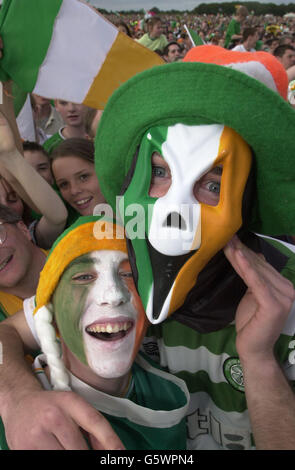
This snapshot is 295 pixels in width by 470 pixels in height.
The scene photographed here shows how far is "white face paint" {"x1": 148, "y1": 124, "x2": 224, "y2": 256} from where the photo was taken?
2.73 ft

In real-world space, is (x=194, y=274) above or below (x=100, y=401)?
above

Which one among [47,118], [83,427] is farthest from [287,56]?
[83,427]

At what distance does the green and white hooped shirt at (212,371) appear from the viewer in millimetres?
1120

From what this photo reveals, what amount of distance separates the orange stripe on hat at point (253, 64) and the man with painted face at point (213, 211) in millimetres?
219

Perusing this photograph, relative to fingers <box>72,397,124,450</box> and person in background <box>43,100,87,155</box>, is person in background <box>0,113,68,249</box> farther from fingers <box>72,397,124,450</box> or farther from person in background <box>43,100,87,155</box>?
person in background <box>43,100,87,155</box>

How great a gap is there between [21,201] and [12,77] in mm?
619

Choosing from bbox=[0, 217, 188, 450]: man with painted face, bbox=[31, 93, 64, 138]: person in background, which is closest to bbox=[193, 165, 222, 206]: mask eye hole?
bbox=[0, 217, 188, 450]: man with painted face

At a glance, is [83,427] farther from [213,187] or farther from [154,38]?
[154,38]

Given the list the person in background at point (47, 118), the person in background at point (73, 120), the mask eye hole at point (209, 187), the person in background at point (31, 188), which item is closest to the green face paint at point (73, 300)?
the mask eye hole at point (209, 187)

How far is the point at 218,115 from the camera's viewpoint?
0.83 m

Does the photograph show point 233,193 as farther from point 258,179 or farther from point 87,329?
point 87,329

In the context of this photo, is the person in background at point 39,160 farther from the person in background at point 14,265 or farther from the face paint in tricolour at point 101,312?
the face paint in tricolour at point 101,312

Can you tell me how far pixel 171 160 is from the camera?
0.86 metres
